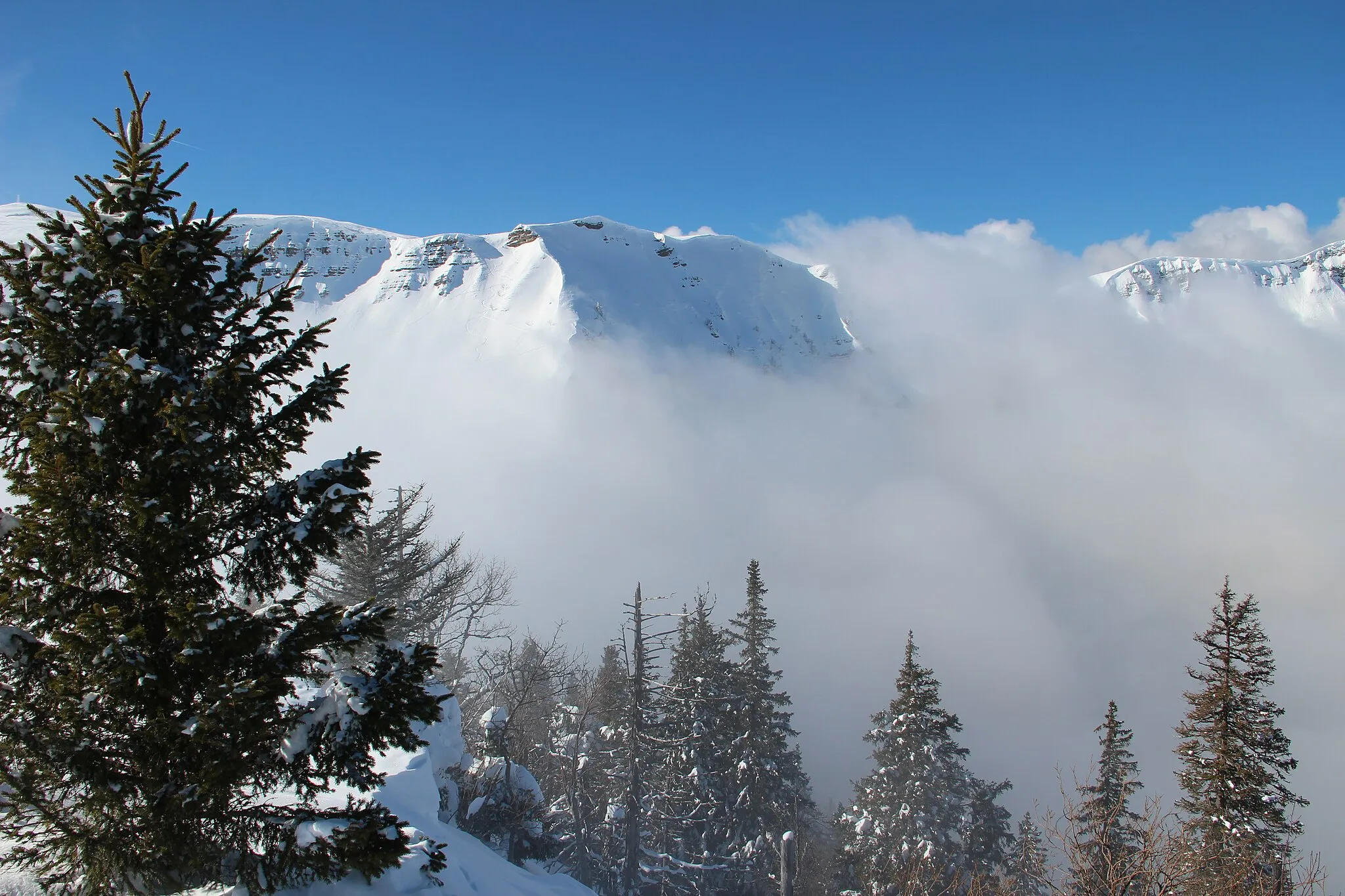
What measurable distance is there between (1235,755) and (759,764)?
15796mm

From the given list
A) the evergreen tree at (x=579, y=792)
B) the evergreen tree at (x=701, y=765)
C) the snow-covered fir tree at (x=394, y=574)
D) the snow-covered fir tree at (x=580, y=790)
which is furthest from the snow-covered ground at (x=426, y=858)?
the evergreen tree at (x=701, y=765)

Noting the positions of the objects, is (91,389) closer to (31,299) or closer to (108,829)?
(31,299)

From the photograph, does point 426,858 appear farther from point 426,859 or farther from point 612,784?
point 612,784

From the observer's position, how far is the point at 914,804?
24641 mm

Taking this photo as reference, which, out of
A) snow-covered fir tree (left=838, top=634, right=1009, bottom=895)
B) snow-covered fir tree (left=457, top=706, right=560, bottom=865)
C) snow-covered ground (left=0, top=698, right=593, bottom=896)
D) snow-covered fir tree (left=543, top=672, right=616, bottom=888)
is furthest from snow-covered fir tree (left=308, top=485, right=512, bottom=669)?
snow-covered fir tree (left=838, top=634, right=1009, bottom=895)

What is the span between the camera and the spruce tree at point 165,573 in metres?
4.94

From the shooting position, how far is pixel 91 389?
5.08m

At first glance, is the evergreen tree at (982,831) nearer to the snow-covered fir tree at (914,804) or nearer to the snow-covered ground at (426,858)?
the snow-covered fir tree at (914,804)

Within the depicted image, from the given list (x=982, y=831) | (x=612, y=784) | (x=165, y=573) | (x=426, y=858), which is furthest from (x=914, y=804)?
(x=165, y=573)

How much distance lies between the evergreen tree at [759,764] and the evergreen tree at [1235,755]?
13846 mm

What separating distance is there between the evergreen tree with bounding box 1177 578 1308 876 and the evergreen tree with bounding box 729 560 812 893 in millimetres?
13846

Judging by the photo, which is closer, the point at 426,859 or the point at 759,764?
the point at 426,859

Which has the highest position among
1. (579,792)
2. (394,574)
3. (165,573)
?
(394,574)

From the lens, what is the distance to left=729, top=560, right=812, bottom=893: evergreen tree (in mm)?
27375
